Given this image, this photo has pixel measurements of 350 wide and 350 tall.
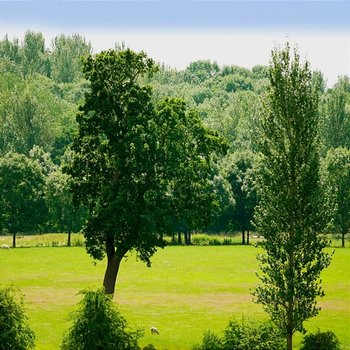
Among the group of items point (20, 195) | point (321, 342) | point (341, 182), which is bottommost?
point (321, 342)

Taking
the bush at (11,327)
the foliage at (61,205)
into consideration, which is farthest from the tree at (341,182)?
the bush at (11,327)

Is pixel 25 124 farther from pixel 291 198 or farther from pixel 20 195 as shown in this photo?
pixel 291 198

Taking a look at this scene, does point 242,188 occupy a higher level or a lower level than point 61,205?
higher

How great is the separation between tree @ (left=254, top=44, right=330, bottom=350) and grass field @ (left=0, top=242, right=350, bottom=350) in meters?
3.29

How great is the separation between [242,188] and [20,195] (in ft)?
112

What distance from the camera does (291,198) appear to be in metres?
34.6

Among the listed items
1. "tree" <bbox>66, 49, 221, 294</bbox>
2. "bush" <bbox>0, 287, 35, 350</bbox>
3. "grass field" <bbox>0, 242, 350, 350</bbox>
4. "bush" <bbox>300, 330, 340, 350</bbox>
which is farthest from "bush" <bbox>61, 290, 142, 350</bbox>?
"tree" <bbox>66, 49, 221, 294</bbox>

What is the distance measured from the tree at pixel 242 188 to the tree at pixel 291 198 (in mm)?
71516

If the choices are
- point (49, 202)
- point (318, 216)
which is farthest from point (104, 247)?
point (49, 202)

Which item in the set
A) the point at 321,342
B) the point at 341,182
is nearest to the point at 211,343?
the point at 321,342

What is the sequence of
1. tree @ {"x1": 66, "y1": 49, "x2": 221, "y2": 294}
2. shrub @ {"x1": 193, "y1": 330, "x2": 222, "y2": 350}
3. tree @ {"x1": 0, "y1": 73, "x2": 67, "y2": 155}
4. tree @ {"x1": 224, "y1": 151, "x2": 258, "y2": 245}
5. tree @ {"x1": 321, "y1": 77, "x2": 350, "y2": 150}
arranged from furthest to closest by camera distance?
1. tree @ {"x1": 0, "y1": 73, "x2": 67, "y2": 155}
2. tree @ {"x1": 321, "y1": 77, "x2": 350, "y2": 150}
3. tree @ {"x1": 224, "y1": 151, "x2": 258, "y2": 245}
4. tree @ {"x1": 66, "y1": 49, "x2": 221, "y2": 294}
5. shrub @ {"x1": 193, "y1": 330, "x2": 222, "y2": 350}

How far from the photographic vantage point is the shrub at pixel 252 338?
3234 cm

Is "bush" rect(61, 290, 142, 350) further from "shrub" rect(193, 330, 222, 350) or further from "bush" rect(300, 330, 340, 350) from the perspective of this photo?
"bush" rect(300, 330, 340, 350)

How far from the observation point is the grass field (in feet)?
149
